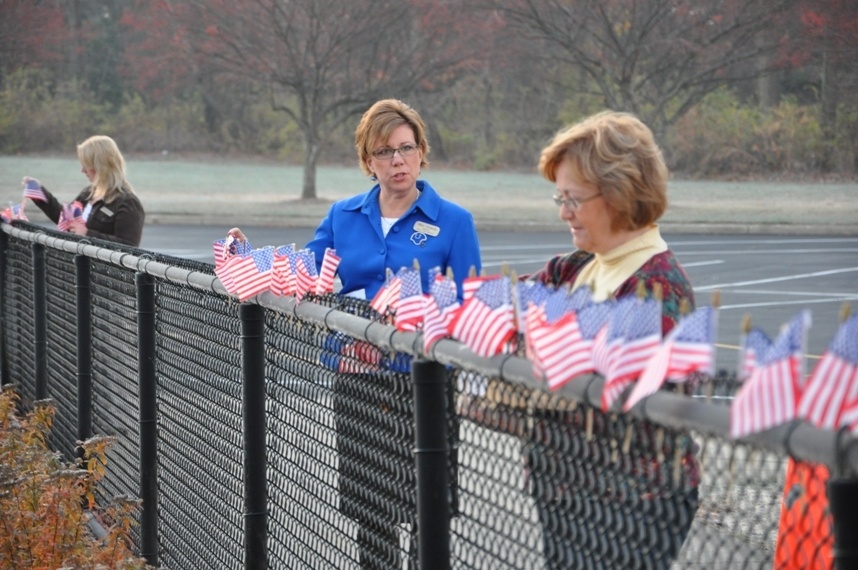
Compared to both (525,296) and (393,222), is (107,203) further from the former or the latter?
(525,296)

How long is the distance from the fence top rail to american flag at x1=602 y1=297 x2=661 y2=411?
0.05 m

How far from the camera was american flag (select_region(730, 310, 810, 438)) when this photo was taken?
68.5 inches

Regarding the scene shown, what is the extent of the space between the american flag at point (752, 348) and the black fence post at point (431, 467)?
1083mm

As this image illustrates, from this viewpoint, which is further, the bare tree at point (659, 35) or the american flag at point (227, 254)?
the bare tree at point (659, 35)

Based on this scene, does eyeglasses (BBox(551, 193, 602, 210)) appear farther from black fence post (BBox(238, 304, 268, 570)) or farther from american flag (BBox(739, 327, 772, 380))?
american flag (BBox(739, 327, 772, 380))

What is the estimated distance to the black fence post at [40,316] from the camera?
25.9ft

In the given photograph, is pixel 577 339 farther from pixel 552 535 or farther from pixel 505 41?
pixel 505 41

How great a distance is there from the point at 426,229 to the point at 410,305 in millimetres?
2272

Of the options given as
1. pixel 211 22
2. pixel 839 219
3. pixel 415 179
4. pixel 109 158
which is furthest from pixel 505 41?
pixel 415 179

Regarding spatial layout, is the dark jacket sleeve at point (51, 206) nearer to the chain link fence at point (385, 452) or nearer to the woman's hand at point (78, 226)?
the woman's hand at point (78, 226)

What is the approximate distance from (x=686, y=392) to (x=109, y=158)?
7.38 meters

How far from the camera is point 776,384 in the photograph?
5.77 ft

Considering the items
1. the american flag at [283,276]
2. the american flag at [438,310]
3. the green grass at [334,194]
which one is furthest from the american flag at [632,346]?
the green grass at [334,194]

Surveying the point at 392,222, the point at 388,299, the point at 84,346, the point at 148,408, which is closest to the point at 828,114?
the point at 84,346
